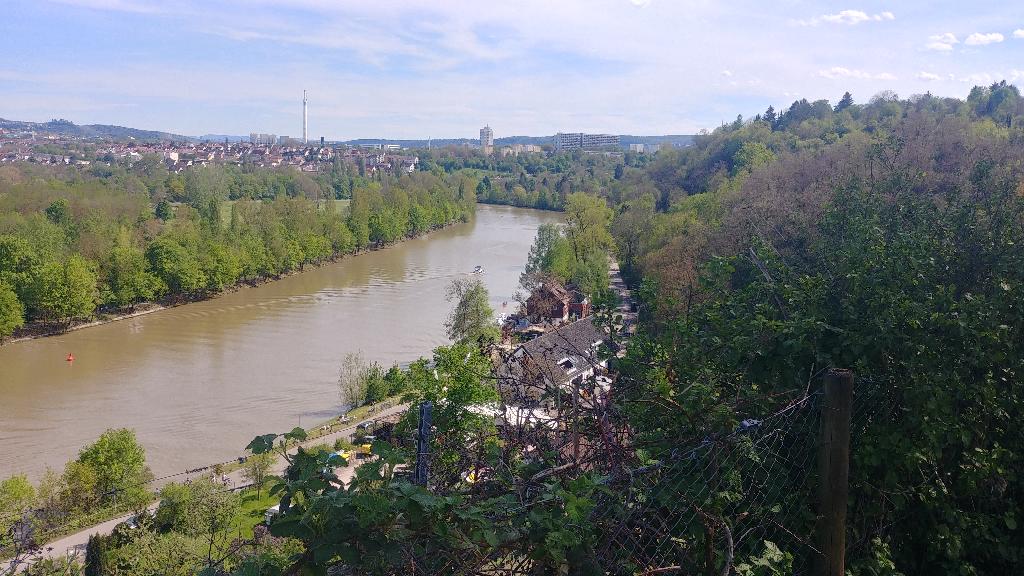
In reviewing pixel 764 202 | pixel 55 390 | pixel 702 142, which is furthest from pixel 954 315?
pixel 702 142

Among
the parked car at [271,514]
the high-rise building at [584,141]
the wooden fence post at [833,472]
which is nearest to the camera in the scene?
the parked car at [271,514]

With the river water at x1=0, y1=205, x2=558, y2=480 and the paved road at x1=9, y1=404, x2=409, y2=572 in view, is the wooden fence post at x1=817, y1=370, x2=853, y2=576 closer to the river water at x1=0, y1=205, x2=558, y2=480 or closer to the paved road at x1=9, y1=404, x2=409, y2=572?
the paved road at x1=9, y1=404, x2=409, y2=572

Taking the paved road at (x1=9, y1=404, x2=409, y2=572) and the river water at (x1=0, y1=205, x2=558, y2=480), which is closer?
the paved road at (x1=9, y1=404, x2=409, y2=572)

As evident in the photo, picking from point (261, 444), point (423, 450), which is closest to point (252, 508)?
point (423, 450)

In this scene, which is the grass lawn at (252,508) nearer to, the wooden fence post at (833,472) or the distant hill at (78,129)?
the wooden fence post at (833,472)

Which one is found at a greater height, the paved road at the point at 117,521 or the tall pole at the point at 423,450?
the tall pole at the point at 423,450

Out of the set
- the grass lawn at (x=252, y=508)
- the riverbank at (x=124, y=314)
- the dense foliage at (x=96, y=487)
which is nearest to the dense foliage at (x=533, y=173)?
the riverbank at (x=124, y=314)

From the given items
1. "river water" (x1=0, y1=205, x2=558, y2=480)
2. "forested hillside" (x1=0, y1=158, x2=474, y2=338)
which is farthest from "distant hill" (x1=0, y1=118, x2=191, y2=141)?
"river water" (x1=0, y1=205, x2=558, y2=480)
